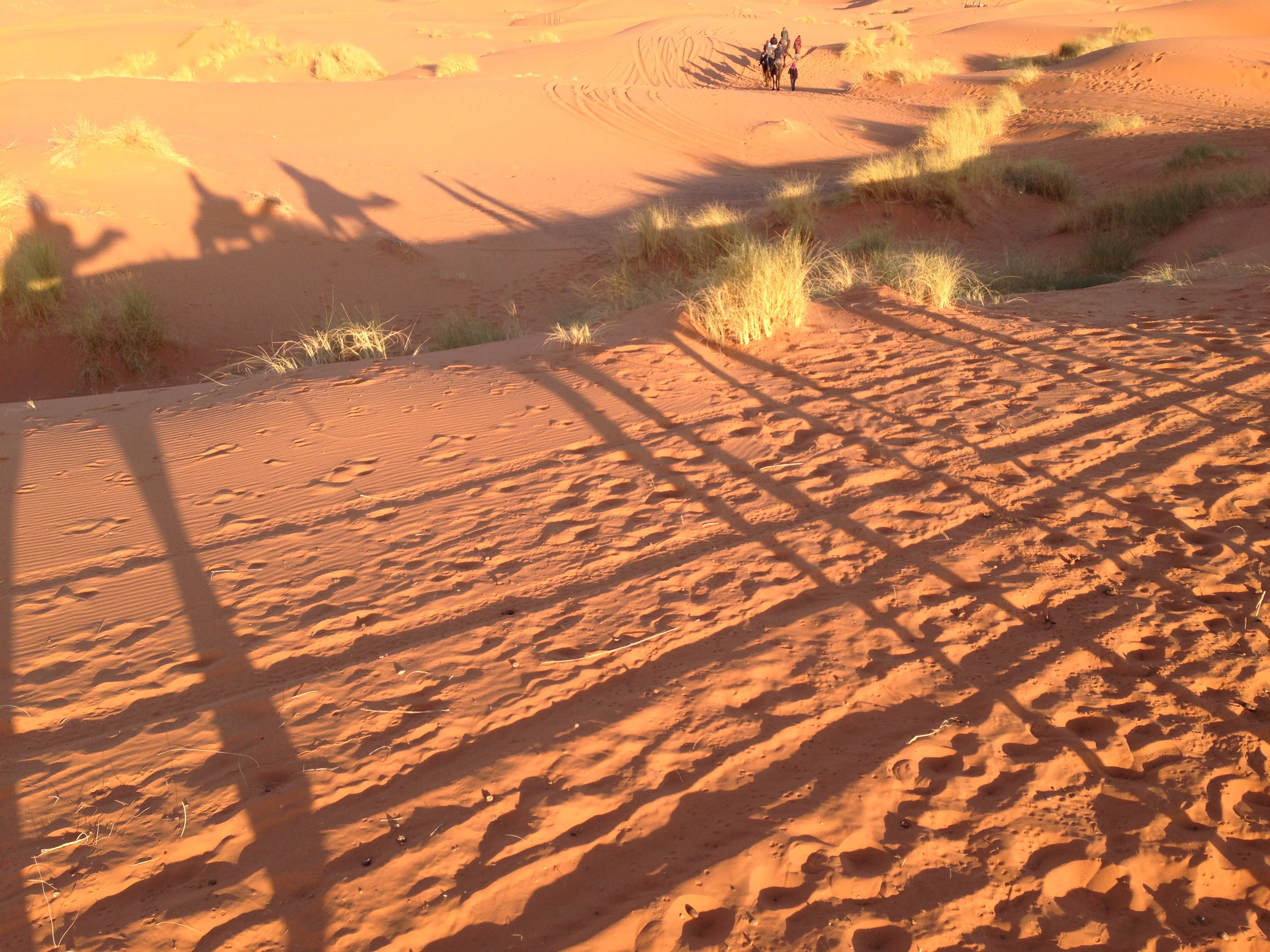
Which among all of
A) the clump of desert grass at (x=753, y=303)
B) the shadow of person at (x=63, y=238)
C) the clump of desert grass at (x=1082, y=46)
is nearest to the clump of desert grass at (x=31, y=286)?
the shadow of person at (x=63, y=238)

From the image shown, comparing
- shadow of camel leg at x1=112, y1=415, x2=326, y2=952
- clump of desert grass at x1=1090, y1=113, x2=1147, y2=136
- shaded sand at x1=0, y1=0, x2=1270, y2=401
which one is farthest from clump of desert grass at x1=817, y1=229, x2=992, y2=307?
clump of desert grass at x1=1090, y1=113, x2=1147, y2=136

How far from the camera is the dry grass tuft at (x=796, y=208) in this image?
12.8 meters

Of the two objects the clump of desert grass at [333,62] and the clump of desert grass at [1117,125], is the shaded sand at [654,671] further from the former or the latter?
the clump of desert grass at [333,62]

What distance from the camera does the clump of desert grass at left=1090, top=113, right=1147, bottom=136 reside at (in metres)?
18.2

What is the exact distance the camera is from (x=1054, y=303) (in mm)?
7641

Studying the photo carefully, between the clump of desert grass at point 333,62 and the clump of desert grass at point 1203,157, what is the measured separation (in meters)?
25.3

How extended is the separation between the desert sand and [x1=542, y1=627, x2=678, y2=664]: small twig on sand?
0.9 inches

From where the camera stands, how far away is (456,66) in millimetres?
30500

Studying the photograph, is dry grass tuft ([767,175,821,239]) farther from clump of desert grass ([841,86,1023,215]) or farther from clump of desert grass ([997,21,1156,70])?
clump of desert grass ([997,21,1156,70])

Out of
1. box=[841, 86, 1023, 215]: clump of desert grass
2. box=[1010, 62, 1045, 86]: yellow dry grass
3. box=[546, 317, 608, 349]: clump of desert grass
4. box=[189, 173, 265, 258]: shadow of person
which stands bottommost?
box=[546, 317, 608, 349]: clump of desert grass

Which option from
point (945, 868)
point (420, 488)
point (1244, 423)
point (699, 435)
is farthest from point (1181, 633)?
point (420, 488)

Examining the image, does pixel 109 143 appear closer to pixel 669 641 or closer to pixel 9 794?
pixel 9 794

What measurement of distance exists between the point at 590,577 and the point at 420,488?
1439 millimetres

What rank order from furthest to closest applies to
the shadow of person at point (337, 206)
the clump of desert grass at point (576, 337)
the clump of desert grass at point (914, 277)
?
1. the shadow of person at point (337, 206)
2. the clump of desert grass at point (914, 277)
3. the clump of desert grass at point (576, 337)
